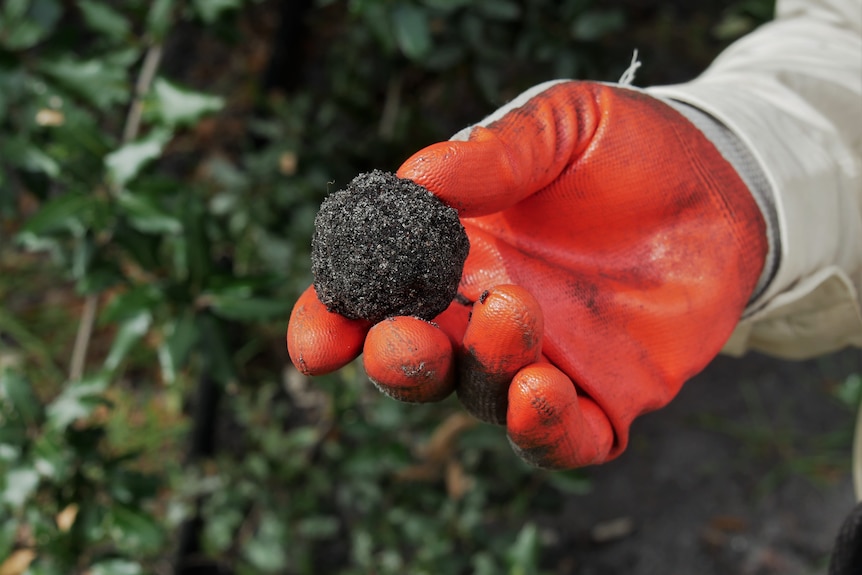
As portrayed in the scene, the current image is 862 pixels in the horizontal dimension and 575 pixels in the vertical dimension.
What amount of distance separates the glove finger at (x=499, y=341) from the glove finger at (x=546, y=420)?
0.07 ft

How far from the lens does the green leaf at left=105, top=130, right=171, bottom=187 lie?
4.89 feet

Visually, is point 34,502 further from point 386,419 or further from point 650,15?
point 650,15

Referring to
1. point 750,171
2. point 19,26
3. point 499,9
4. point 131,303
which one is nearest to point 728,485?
point 750,171

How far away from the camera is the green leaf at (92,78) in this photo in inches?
62.7

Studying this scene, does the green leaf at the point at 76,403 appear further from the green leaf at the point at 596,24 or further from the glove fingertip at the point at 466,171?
the green leaf at the point at 596,24

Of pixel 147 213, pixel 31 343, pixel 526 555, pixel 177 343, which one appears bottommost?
pixel 31 343

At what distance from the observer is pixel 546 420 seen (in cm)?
91

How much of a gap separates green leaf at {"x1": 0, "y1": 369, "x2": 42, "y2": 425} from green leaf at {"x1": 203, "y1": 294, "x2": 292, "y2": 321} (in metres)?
0.39

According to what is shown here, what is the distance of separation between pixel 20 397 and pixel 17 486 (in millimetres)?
175

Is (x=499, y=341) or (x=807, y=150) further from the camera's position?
(x=807, y=150)

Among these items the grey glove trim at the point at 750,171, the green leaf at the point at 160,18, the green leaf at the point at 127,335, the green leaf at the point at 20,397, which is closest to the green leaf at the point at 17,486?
the green leaf at the point at 20,397

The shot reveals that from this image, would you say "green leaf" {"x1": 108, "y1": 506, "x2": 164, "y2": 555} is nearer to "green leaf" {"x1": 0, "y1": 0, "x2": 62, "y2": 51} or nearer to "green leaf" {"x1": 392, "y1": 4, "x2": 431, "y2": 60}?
"green leaf" {"x1": 0, "y1": 0, "x2": 62, "y2": 51}

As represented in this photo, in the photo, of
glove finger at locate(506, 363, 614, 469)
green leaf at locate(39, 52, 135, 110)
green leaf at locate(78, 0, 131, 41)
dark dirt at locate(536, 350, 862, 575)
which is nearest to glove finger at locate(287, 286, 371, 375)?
glove finger at locate(506, 363, 614, 469)

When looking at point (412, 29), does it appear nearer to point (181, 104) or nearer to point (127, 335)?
point (181, 104)
